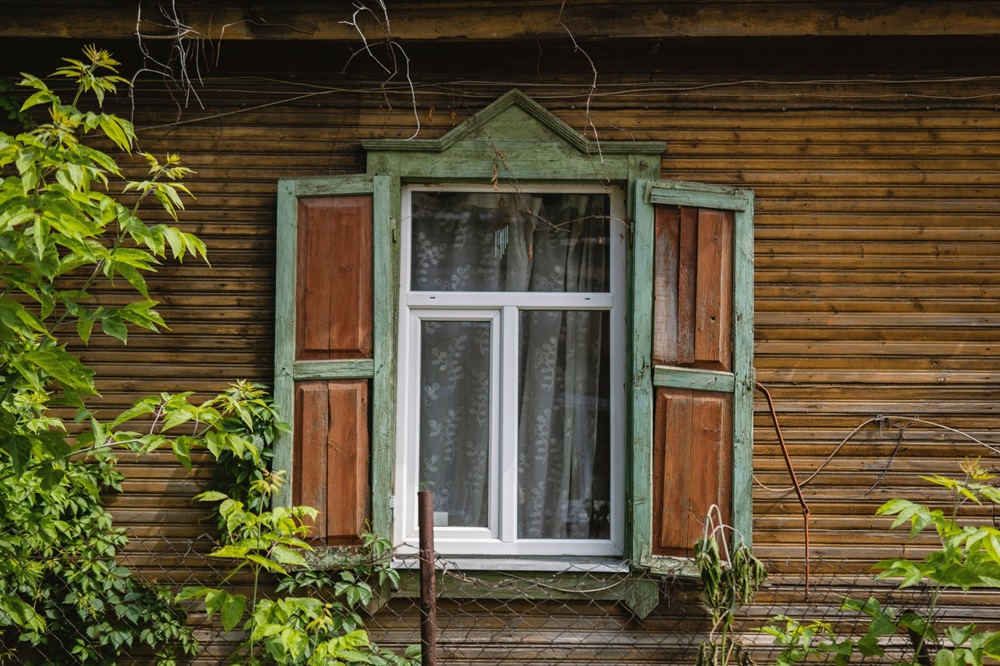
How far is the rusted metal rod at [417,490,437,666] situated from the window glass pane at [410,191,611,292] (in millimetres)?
1514

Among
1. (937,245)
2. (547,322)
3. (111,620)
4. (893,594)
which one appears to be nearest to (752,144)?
(937,245)

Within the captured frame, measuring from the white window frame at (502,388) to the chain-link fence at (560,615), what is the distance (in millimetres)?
166

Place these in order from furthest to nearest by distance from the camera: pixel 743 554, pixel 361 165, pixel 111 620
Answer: pixel 361 165, pixel 111 620, pixel 743 554

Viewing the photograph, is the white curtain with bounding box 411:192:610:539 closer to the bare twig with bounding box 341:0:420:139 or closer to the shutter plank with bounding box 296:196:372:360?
the shutter plank with bounding box 296:196:372:360

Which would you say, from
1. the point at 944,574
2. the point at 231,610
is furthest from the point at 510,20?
the point at 944,574

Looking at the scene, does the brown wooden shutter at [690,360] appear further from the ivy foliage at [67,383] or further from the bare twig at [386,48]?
the ivy foliage at [67,383]

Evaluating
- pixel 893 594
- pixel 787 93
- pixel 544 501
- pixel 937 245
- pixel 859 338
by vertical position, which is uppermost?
pixel 787 93

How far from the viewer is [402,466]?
14.7 feet

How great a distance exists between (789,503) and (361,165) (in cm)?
252

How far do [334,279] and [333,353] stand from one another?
333 mm

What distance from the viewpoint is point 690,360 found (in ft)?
14.2

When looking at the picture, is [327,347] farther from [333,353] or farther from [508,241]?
[508,241]

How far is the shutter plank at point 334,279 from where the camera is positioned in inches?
171

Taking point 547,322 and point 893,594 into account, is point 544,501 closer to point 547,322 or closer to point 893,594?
point 547,322
